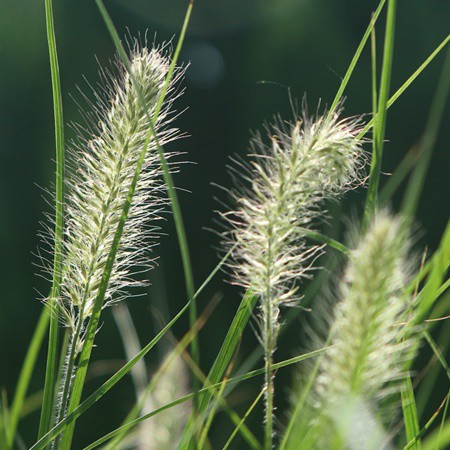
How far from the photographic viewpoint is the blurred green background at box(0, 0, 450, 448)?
27.1 ft

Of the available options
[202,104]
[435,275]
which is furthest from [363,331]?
[202,104]

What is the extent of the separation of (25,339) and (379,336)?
7.89 metres

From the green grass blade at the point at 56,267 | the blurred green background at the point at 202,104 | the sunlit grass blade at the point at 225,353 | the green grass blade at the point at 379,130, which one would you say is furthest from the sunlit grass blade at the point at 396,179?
the blurred green background at the point at 202,104

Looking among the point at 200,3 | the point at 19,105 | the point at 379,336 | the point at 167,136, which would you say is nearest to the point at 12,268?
the point at 19,105

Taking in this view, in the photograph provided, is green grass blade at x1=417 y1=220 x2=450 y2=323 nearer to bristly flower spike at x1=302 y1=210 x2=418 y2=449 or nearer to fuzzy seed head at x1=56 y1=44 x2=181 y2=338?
bristly flower spike at x1=302 y1=210 x2=418 y2=449

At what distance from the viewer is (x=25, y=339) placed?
8.23 m

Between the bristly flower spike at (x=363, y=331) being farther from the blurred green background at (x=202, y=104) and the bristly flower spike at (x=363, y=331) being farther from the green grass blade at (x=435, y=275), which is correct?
the blurred green background at (x=202, y=104)

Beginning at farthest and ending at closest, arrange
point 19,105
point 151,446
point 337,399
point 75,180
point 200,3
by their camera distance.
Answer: point 200,3
point 19,105
point 75,180
point 151,446
point 337,399

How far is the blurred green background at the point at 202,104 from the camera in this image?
827cm

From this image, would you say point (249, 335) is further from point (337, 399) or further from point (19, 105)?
point (337, 399)

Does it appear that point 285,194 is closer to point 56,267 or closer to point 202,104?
point 56,267

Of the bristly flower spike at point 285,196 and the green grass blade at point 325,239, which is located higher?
the bristly flower spike at point 285,196

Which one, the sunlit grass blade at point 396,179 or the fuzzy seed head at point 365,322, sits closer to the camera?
the fuzzy seed head at point 365,322

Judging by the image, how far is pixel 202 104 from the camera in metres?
9.61
